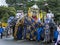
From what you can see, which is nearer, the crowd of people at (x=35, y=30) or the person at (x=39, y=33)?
the crowd of people at (x=35, y=30)

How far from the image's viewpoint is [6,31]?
2788 centimetres

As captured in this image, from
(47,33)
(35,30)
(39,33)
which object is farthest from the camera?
(35,30)

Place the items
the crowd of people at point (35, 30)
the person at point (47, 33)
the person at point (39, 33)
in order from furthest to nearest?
the person at point (39, 33) → the crowd of people at point (35, 30) → the person at point (47, 33)

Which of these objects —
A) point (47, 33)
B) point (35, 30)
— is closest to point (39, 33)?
point (35, 30)

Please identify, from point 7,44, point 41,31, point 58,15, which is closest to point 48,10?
point 58,15

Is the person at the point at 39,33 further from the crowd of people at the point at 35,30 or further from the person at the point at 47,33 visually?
the person at the point at 47,33

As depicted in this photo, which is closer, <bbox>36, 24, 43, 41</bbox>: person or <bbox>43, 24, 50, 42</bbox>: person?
<bbox>43, 24, 50, 42</bbox>: person

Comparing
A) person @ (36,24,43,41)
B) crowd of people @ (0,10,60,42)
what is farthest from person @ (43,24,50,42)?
person @ (36,24,43,41)

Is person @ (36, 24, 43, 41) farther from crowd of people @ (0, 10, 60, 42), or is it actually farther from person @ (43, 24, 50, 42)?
person @ (43, 24, 50, 42)

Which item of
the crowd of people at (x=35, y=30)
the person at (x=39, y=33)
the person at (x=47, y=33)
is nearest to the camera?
the person at (x=47, y=33)

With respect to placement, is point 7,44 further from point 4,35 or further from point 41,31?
point 4,35

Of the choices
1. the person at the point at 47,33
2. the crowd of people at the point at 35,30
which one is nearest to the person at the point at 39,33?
the crowd of people at the point at 35,30

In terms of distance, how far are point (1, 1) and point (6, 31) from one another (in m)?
49.1

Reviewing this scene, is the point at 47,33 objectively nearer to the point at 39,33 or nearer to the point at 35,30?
the point at 39,33
